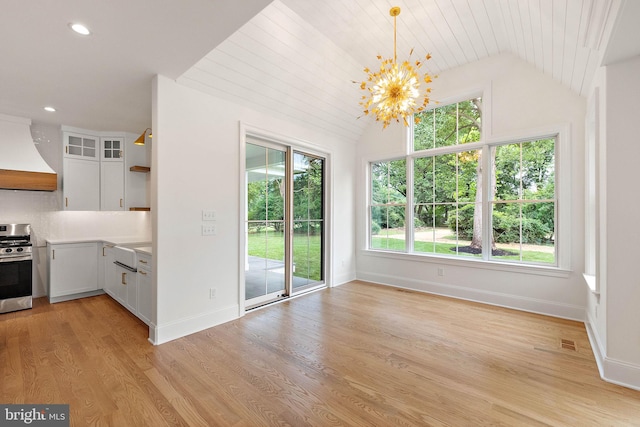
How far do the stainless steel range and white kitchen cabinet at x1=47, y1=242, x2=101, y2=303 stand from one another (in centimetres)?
25

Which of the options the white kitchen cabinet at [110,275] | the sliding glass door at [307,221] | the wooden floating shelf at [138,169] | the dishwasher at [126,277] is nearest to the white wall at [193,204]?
the dishwasher at [126,277]

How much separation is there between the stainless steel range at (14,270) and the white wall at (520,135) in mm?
5341

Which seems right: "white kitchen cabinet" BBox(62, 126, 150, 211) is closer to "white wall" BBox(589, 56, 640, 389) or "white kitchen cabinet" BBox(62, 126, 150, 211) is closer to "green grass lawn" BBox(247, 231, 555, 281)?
"green grass lawn" BBox(247, 231, 555, 281)

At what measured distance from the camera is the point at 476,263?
4.07m

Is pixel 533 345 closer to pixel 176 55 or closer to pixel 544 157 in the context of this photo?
pixel 544 157

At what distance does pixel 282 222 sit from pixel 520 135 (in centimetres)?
Result: 349

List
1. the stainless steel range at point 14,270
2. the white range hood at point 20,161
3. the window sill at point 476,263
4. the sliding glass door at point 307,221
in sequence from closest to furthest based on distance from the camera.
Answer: the window sill at point 476,263
the stainless steel range at point 14,270
the white range hood at point 20,161
the sliding glass door at point 307,221

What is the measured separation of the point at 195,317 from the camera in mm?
3035

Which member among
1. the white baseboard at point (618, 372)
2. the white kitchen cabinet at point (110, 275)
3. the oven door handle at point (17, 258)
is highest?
the oven door handle at point (17, 258)

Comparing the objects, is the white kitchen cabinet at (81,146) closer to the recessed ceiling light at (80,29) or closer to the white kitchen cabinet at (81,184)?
the white kitchen cabinet at (81,184)

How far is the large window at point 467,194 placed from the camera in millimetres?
3699

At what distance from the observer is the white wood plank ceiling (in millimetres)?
2691

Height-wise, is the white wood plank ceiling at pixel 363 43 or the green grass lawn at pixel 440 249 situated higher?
the white wood plank ceiling at pixel 363 43

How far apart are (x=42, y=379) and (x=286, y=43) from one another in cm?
379
